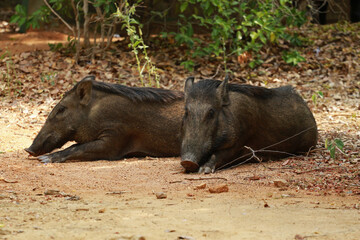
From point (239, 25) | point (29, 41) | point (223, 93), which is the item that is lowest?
point (29, 41)

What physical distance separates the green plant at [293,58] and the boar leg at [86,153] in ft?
19.4

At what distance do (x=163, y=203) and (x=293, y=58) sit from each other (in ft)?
27.5

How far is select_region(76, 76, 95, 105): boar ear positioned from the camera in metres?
7.81

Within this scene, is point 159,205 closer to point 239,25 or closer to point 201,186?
point 201,186

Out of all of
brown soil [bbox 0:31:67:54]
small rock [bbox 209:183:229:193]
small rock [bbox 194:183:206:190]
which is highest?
brown soil [bbox 0:31:67:54]

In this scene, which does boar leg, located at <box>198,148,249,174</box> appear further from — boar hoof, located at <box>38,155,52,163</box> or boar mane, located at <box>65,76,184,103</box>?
boar hoof, located at <box>38,155,52,163</box>

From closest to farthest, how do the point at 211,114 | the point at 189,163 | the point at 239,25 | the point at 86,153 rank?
the point at 189,163 < the point at 211,114 < the point at 86,153 < the point at 239,25

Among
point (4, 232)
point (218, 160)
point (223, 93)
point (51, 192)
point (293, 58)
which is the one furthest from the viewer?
point (293, 58)

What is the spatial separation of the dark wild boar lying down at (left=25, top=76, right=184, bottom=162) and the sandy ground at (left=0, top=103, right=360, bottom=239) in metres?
0.73

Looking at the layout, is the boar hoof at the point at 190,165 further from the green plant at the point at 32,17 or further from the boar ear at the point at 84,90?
the green plant at the point at 32,17

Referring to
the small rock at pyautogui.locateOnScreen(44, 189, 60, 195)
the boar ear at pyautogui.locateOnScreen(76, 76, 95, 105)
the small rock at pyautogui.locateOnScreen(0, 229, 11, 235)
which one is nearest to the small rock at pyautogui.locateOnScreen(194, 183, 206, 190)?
the small rock at pyautogui.locateOnScreen(44, 189, 60, 195)

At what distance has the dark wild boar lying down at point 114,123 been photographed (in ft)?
25.3

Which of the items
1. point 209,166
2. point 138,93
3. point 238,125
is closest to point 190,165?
point 209,166

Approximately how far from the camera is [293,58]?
1259 cm
